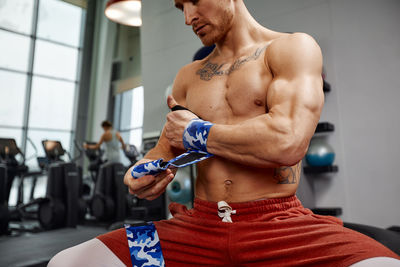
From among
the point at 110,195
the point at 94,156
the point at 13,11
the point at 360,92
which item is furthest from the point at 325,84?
the point at 94,156

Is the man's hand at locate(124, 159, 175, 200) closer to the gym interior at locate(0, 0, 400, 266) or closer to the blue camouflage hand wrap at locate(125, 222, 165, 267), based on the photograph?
the blue camouflage hand wrap at locate(125, 222, 165, 267)

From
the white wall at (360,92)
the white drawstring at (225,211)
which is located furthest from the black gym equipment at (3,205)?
the white drawstring at (225,211)

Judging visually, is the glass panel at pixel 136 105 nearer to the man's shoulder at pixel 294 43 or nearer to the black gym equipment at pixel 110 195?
the man's shoulder at pixel 294 43

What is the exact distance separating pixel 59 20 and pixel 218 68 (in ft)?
6.28

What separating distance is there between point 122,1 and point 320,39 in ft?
6.88

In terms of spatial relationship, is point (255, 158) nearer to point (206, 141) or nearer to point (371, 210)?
point (206, 141)

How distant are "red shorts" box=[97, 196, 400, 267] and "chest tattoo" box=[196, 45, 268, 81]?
1.54 feet

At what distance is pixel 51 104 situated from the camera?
555 centimetres

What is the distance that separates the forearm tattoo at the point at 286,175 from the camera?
963 mm

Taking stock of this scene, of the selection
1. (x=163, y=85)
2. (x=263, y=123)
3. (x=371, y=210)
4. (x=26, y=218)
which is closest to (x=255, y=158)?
(x=263, y=123)

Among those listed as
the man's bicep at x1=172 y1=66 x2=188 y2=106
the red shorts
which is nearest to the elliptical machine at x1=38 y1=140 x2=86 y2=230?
the man's bicep at x1=172 y1=66 x2=188 y2=106

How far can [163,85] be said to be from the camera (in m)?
2.07

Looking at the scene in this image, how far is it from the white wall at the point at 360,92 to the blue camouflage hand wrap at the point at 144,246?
50.8 inches

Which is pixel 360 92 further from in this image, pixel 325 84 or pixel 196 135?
pixel 196 135
